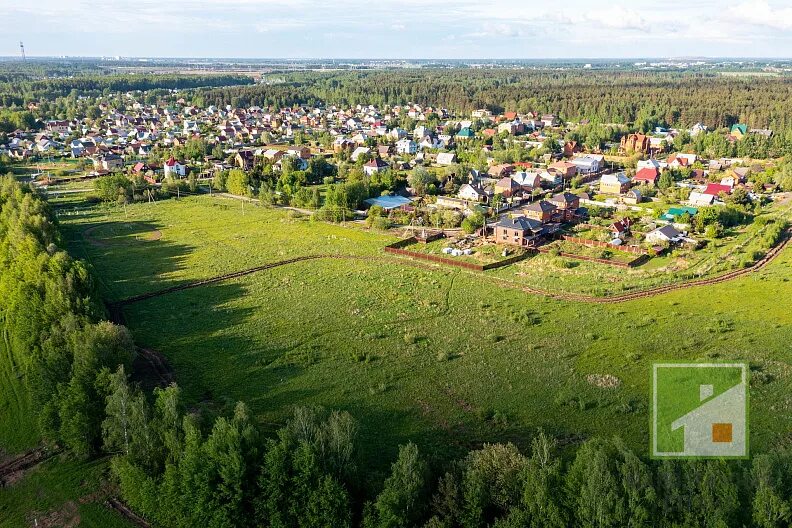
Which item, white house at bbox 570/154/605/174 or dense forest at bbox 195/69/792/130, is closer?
white house at bbox 570/154/605/174

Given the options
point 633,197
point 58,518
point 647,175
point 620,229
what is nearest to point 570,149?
point 647,175

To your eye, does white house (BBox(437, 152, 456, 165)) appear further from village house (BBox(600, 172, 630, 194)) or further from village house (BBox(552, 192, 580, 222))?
village house (BBox(552, 192, 580, 222))

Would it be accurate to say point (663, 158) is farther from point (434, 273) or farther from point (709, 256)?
point (434, 273)

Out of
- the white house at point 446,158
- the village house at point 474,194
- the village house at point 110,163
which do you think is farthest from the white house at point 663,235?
the village house at point 110,163

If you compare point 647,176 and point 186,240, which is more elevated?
point 647,176

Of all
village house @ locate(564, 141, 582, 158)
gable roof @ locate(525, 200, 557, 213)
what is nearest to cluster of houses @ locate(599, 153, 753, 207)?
gable roof @ locate(525, 200, 557, 213)

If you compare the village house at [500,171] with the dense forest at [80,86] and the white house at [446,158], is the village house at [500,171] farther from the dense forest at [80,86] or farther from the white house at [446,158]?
the dense forest at [80,86]

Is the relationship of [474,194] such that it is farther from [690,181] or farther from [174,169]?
[174,169]
